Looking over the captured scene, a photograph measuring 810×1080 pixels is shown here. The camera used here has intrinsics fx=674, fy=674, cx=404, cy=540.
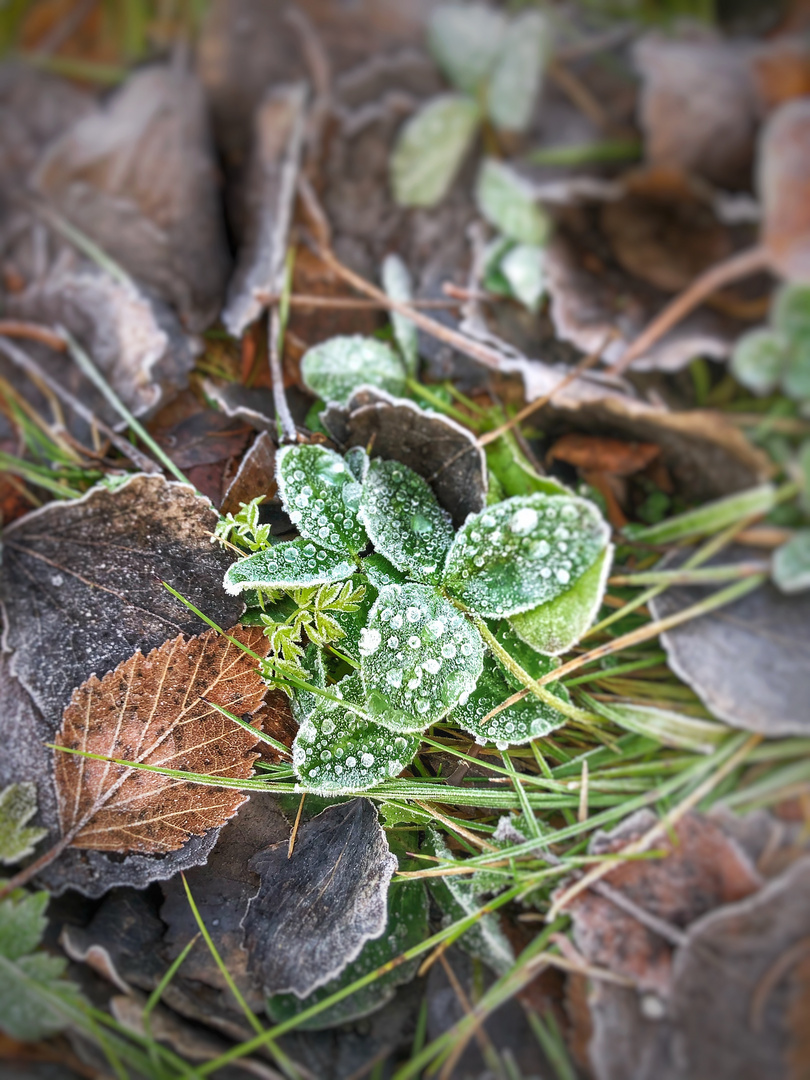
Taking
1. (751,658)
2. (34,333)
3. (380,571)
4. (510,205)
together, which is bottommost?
(751,658)

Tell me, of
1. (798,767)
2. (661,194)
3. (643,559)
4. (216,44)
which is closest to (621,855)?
(798,767)

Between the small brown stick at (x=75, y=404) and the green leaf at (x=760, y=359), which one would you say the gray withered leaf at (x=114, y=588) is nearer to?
the small brown stick at (x=75, y=404)

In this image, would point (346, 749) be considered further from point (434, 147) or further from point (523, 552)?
point (434, 147)

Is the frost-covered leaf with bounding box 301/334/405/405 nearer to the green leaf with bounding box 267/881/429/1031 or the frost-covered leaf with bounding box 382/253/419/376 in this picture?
the frost-covered leaf with bounding box 382/253/419/376

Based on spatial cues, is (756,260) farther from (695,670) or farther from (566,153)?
(695,670)

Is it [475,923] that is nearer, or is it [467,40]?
[475,923]

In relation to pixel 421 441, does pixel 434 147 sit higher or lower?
higher

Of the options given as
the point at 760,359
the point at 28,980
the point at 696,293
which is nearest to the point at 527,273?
the point at 696,293
